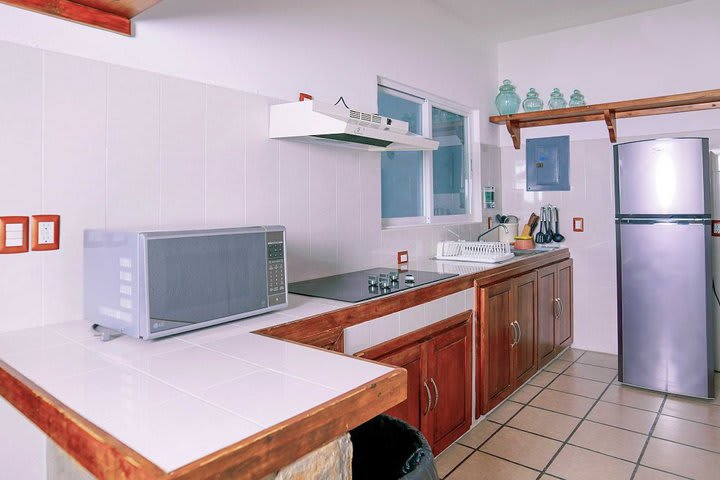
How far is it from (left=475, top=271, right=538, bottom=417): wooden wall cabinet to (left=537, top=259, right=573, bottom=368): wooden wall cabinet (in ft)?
0.45

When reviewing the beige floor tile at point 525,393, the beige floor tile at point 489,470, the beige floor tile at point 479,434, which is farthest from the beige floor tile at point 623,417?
the beige floor tile at point 489,470

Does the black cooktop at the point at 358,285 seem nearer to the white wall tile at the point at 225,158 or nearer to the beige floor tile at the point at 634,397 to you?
the white wall tile at the point at 225,158

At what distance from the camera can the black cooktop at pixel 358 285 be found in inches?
77.0

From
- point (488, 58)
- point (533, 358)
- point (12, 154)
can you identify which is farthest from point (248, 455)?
point (488, 58)

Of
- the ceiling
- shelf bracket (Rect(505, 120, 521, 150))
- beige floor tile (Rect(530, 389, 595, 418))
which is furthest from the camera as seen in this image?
shelf bracket (Rect(505, 120, 521, 150))

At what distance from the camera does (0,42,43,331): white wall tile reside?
138cm

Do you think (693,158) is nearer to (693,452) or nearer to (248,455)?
(693,452)

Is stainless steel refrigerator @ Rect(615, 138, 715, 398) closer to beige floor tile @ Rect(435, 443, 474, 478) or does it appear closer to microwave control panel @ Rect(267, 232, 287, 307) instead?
beige floor tile @ Rect(435, 443, 474, 478)

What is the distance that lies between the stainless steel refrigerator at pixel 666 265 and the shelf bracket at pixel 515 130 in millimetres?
1027

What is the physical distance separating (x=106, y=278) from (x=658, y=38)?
4.00m

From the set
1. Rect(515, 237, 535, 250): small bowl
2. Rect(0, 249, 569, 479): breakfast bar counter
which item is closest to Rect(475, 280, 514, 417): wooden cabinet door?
Rect(515, 237, 535, 250): small bowl

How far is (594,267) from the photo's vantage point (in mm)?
3973

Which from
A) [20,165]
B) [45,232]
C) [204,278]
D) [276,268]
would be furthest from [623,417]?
[20,165]

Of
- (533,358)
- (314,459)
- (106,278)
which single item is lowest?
(533,358)
